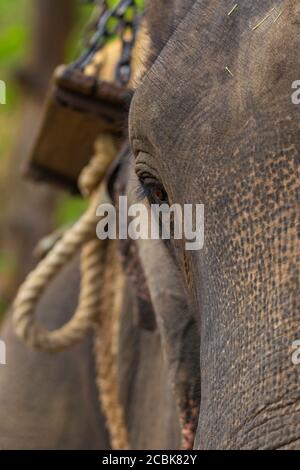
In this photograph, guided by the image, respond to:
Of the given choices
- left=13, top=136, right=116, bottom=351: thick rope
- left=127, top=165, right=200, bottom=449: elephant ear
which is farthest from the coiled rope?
left=127, top=165, right=200, bottom=449: elephant ear

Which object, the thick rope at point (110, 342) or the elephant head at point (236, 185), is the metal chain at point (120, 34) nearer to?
the thick rope at point (110, 342)

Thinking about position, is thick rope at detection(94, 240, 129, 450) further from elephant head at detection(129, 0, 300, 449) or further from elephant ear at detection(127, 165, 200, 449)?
elephant head at detection(129, 0, 300, 449)

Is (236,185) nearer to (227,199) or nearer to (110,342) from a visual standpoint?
(227,199)

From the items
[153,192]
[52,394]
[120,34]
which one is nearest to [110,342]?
[52,394]

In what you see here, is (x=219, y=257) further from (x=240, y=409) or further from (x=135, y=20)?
(x=135, y=20)

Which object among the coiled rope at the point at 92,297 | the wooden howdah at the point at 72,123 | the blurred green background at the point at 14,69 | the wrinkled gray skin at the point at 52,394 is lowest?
the wrinkled gray skin at the point at 52,394

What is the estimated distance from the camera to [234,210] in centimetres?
143

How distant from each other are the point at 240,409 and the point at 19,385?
159 cm

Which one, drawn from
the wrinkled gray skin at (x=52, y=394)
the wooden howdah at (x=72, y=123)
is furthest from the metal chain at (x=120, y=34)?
the wrinkled gray skin at (x=52, y=394)

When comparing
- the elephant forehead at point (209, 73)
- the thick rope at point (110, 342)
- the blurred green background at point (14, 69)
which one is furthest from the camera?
the blurred green background at point (14, 69)

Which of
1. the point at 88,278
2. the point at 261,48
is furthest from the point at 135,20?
the point at 261,48

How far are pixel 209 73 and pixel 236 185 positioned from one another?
19 cm

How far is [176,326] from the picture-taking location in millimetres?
1916

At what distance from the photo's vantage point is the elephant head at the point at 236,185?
1.29 m
